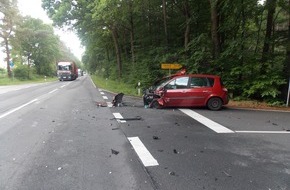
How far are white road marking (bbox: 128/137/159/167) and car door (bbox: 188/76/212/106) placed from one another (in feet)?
17.9

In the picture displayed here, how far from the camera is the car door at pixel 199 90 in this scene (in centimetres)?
1136

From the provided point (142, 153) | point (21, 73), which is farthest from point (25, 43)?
point (142, 153)

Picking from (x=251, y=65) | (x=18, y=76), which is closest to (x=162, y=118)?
(x=251, y=65)

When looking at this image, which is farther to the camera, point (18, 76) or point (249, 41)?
point (18, 76)

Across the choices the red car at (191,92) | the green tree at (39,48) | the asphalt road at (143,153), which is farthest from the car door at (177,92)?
the green tree at (39,48)

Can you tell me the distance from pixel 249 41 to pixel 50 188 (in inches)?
561

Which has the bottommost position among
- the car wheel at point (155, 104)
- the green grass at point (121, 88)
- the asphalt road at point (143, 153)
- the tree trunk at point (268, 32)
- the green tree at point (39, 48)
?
the asphalt road at point (143, 153)

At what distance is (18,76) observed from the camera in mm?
47000

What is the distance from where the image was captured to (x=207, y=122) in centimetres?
873

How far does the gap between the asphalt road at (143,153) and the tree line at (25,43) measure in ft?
123

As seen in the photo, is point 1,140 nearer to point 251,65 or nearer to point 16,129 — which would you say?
point 16,129

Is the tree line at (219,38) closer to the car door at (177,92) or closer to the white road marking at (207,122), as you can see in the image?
the car door at (177,92)

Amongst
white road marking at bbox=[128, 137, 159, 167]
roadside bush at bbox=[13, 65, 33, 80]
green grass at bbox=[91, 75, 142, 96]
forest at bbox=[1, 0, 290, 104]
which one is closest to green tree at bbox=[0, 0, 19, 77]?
roadside bush at bbox=[13, 65, 33, 80]

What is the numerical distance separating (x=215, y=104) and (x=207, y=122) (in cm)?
302
